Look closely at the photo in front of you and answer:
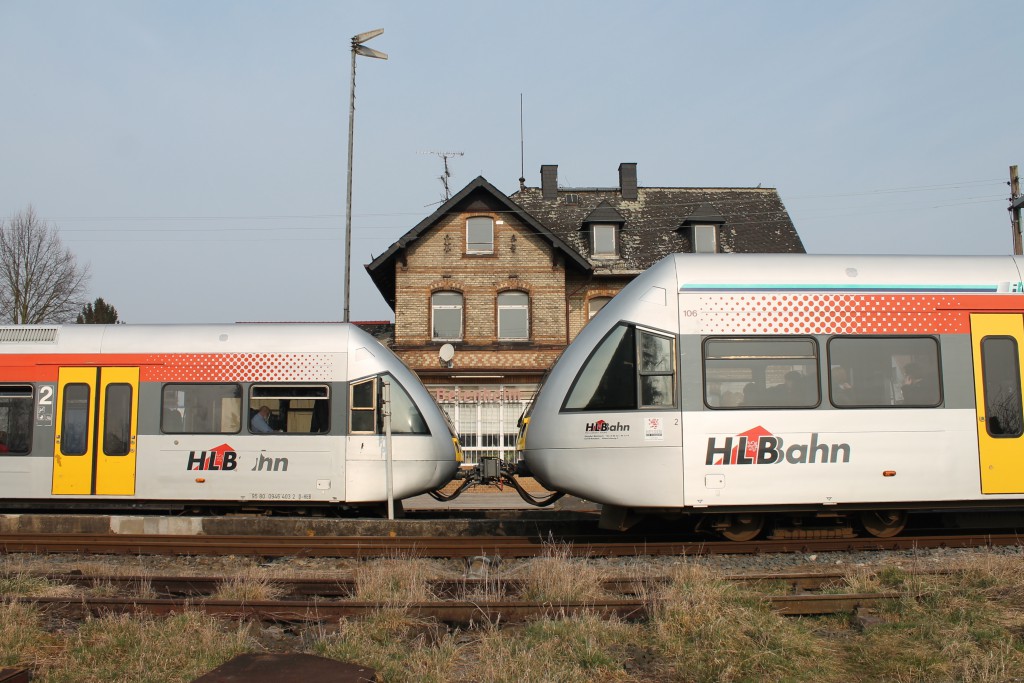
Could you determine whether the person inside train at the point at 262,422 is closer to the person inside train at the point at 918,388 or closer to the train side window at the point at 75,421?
the train side window at the point at 75,421

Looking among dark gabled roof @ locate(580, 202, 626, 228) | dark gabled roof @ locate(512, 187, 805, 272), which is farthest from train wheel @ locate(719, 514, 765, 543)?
dark gabled roof @ locate(580, 202, 626, 228)

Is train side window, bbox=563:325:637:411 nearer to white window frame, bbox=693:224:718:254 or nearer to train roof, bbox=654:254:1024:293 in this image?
train roof, bbox=654:254:1024:293

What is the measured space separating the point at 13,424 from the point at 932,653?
12.6 m

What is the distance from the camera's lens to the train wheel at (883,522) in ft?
32.8

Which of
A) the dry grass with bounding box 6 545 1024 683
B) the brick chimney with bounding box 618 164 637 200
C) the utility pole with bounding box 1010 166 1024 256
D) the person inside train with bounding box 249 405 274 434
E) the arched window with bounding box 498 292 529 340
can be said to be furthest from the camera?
the brick chimney with bounding box 618 164 637 200

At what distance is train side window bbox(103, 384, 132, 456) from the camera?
41.2ft

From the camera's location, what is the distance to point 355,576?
8.16 metres

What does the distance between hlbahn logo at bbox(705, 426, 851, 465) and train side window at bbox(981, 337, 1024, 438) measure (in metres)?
1.80

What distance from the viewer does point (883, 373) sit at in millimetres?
9539

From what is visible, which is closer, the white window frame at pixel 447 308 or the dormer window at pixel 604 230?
the white window frame at pixel 447 308

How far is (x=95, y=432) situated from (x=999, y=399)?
12207 millimetres

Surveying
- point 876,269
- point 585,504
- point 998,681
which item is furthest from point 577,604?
point 585,504

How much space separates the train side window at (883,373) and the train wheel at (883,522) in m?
1.41

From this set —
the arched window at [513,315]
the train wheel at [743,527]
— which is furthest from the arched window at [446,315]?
the train wheel at [743,527]
